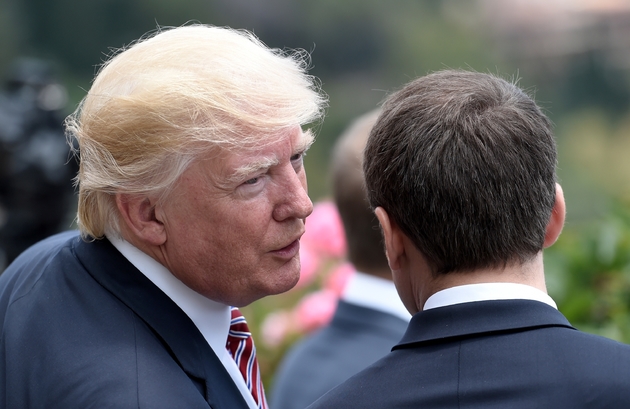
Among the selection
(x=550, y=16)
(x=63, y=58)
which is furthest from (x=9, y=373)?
(x=550, y=16)

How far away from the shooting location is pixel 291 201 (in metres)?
1.71

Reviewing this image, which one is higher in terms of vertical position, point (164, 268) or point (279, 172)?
point (279, 172)

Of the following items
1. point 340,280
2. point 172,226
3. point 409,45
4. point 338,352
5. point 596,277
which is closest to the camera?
point 172,226

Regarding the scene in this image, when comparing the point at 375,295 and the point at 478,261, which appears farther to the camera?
the point at 375,295

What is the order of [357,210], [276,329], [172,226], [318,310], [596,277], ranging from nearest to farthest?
[172,226] → [357,210] → [596,277] → [318,310] → [276,329]

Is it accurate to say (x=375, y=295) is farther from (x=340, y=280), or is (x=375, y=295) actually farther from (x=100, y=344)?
(x=340, y=280)

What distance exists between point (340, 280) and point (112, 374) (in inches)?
101

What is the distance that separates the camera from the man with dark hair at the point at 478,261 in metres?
1.32

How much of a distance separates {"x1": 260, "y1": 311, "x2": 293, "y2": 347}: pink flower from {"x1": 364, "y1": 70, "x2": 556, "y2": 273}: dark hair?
3227 millimetres

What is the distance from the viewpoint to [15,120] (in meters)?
4.66

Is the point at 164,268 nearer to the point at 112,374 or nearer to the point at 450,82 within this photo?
the point at 112,374

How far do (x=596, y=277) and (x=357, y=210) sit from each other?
166cm

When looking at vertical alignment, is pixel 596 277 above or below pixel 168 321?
below

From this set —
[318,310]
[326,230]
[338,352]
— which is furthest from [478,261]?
[326,230]
